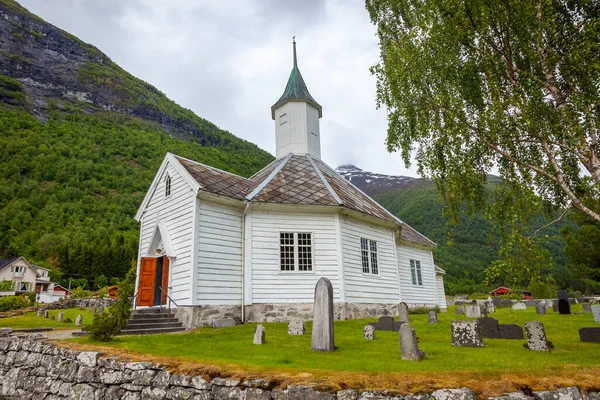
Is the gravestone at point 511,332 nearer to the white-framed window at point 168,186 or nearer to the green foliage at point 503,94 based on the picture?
the green foliage at point 503,94

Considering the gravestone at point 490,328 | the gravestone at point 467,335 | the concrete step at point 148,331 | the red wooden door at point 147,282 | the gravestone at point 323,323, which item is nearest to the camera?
the gravestone at point 323,323

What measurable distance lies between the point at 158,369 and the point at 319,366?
296 centimetres

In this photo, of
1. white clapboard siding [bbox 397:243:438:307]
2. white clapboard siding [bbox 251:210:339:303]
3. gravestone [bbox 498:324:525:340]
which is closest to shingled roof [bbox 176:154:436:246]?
white clapboard siding [bbox 251:210:339:303]

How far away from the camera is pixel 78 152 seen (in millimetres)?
87500

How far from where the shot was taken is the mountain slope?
68188 mm

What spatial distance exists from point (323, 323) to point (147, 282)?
9268mm

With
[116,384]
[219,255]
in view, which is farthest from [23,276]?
[116,384]

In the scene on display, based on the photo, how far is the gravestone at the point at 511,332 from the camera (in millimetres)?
9172

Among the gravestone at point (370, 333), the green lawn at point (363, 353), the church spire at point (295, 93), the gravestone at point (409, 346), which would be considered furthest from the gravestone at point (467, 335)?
the church spire at point (295, 93)

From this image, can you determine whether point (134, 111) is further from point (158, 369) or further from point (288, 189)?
point (158, 369)

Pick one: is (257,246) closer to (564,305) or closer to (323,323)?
(323,323)

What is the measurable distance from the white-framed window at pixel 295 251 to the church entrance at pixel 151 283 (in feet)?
15.4

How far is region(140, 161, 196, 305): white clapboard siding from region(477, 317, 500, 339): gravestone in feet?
30.7

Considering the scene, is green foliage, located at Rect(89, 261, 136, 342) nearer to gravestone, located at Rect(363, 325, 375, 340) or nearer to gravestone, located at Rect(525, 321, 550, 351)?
gravestone, located at Rect(363, 325, 375, 340)
